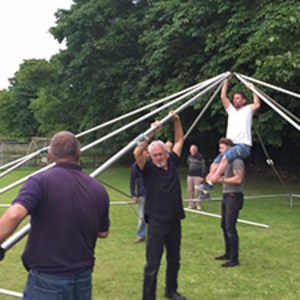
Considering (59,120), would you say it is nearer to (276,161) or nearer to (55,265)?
(276,161)

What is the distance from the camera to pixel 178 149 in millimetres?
4859

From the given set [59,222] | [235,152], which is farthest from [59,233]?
[235,152]

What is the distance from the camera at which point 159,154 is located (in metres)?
4.36

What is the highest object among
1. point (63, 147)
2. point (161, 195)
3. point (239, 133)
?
point (239, 133)

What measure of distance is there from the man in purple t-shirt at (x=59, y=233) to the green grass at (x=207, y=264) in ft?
7.70

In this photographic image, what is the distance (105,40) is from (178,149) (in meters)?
14.4

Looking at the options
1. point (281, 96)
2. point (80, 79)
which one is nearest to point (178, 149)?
point (281, 96)

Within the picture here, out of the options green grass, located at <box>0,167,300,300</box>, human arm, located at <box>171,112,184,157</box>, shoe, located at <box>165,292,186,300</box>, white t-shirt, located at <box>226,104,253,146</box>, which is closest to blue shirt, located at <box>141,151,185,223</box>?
human arm, located at <box>171,112,184,157</box>

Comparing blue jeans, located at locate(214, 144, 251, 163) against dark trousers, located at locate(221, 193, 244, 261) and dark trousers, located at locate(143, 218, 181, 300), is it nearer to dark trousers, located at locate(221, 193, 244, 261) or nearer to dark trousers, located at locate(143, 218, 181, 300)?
dark trousers, located at locate(221, 193, 244, 261)

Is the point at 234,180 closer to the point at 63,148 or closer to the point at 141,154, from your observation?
the point at 141,154

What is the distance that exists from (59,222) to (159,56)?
43.9 feet

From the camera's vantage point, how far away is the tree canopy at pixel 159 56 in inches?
503

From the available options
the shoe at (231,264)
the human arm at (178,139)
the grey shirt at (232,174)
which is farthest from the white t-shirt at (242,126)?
the shoe at (231,264)

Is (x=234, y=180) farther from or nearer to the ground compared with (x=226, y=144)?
nearer to the ground
